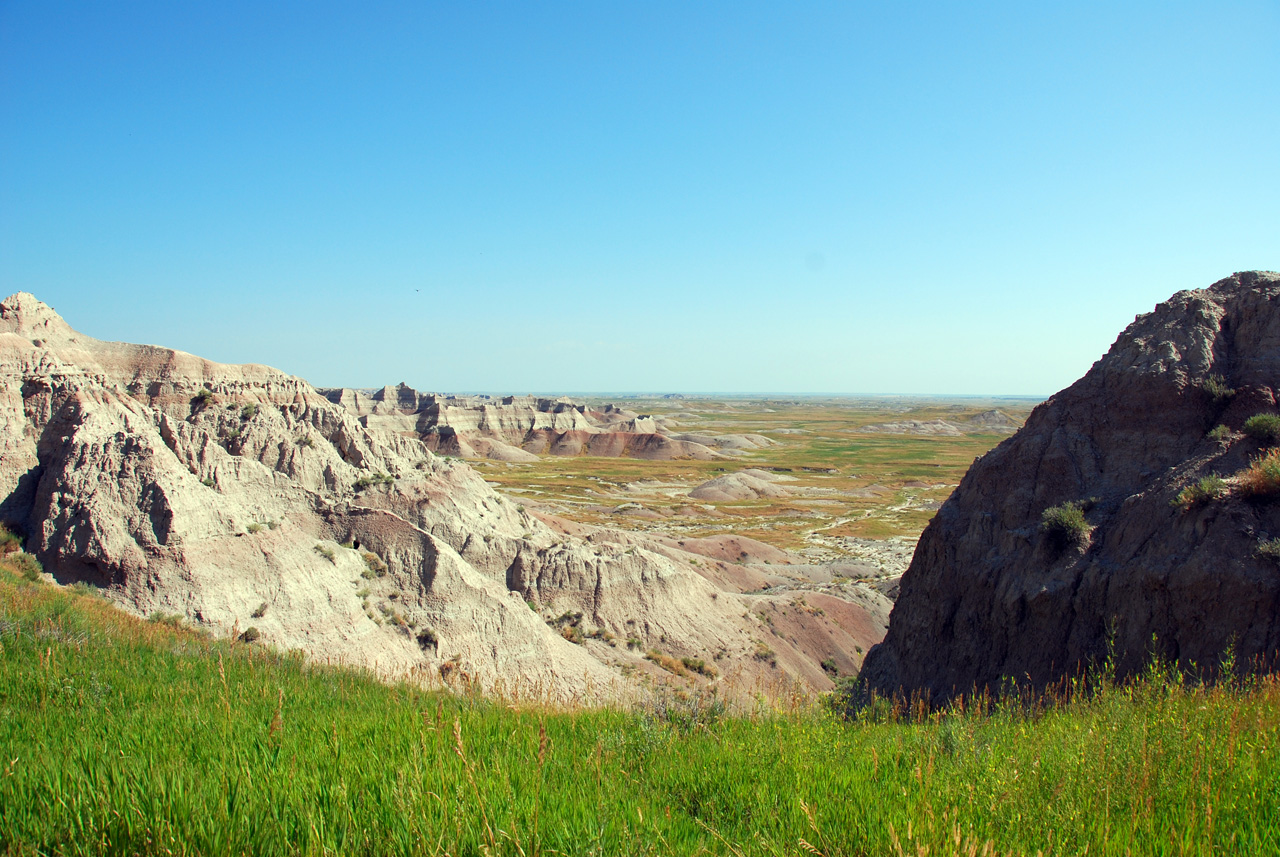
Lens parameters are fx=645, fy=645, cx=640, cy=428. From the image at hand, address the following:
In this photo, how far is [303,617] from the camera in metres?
18.2

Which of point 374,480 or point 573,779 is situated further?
point 374,480

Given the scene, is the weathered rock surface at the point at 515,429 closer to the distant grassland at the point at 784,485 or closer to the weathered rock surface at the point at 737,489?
the distant grassland at the point at 784,485

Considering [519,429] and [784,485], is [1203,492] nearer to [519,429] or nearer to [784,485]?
[784,485]

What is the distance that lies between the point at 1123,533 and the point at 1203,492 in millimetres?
1550

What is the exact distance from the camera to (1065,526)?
531 inches

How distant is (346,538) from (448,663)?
21.7 ft

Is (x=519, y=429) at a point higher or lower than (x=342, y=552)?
lower

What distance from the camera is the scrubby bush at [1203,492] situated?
1141cm

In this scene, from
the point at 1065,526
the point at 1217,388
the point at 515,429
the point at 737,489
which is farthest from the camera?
the point at 515,429

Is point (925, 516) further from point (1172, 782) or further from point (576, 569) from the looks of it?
point (1172, 782)

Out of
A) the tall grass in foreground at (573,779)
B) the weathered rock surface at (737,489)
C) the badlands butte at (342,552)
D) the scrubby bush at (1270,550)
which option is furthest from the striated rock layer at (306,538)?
the weathered rock surface at (737,489)

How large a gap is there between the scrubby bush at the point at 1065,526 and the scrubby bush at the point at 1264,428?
10.5 feet

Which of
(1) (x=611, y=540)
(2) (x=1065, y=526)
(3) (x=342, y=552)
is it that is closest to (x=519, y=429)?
(1) (x=611, y=540)

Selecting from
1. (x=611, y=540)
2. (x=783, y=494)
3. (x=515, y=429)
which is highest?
(x=515, y=429)
